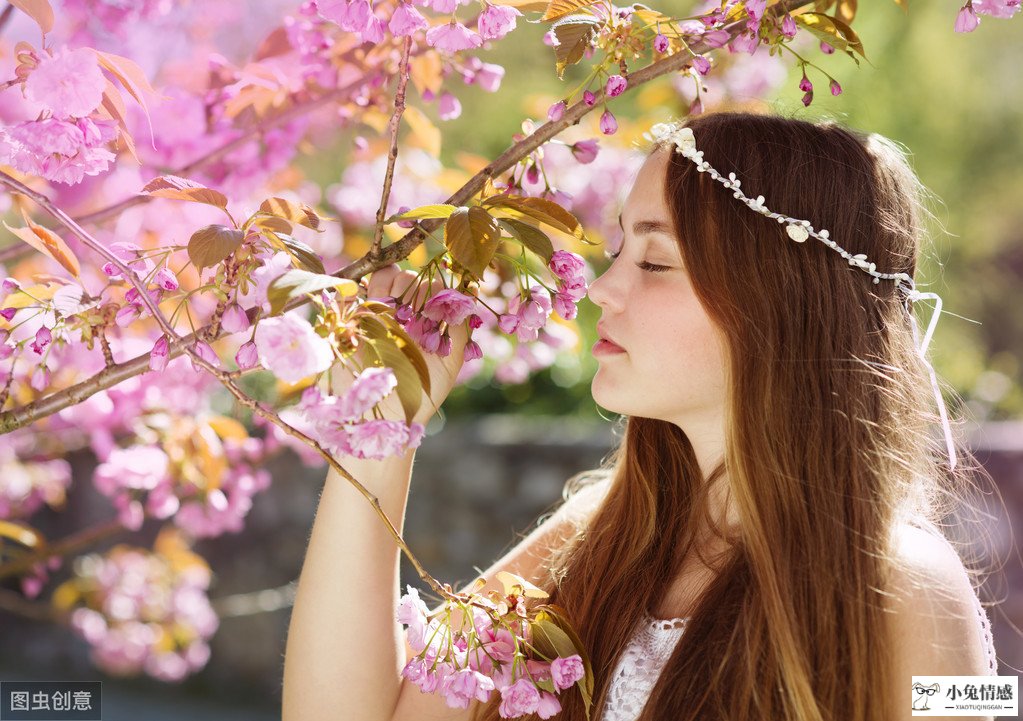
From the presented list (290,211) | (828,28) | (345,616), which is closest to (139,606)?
(345,616)

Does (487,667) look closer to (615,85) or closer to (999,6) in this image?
(615,85)

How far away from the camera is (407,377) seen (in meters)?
0.76

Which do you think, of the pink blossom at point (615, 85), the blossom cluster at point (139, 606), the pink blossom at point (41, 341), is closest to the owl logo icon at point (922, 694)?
the pink blossom at point (615, 85)

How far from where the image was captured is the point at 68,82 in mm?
814

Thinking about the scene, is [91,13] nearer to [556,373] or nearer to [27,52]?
[27,52]

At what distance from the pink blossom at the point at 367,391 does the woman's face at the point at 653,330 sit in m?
0.52

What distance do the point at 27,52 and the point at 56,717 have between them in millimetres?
A: 2142

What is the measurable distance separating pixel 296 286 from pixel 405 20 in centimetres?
32

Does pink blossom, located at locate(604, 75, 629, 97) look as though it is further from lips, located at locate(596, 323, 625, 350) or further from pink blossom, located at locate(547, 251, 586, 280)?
lips, located at locate(596, 323, 625, 350)

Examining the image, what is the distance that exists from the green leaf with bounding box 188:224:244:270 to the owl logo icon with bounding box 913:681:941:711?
0.84 m

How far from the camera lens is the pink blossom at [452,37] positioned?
3.21ft

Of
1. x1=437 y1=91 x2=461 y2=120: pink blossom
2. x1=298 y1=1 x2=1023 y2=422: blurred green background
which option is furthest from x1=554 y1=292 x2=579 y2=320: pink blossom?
x1=298 y1=1 x2=1023 y2=422: blurred green background

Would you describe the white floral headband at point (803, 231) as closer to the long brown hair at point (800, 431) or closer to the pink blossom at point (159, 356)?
the long brown hair at point (800, 431)

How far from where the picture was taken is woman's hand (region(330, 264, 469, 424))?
1050mm
